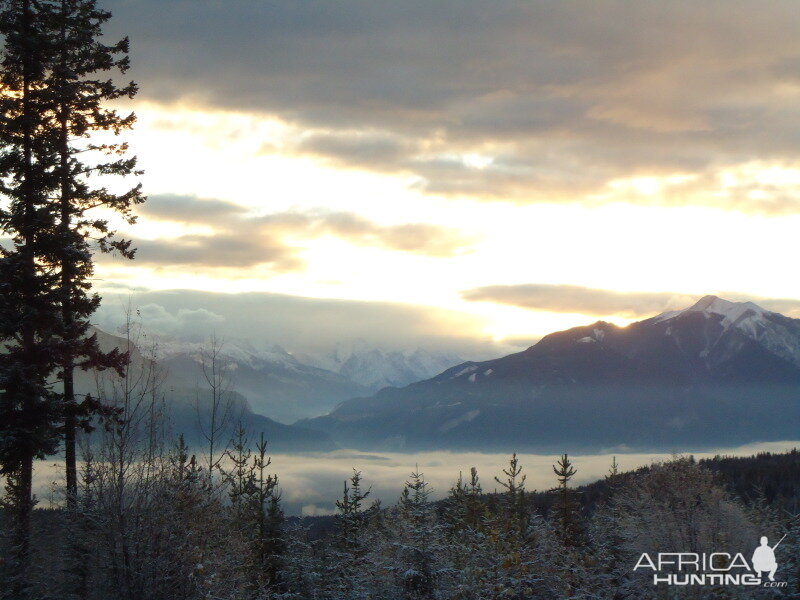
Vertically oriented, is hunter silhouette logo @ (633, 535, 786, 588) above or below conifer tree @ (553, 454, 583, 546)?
above

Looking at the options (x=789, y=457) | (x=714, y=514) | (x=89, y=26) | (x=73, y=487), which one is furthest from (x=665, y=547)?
(x=789, y=457)

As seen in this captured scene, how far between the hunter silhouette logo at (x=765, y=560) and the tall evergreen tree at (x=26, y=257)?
2258cm

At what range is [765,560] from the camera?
76.3ft

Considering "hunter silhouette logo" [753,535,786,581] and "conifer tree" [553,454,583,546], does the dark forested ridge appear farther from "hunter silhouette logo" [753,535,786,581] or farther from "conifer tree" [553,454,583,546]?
"conifer tree" [553,454,583,546]

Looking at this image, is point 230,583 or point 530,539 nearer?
point 230,583

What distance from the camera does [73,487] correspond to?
2561 centimetres

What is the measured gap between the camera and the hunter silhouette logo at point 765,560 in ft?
75.5

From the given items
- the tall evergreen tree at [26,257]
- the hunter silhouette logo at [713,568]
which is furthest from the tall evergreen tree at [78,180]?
the hunter silhouette logo at [713,568]

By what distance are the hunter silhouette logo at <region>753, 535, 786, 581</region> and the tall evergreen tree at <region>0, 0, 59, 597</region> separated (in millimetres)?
22575

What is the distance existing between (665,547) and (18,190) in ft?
82.3

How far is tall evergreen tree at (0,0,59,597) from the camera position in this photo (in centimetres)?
2602

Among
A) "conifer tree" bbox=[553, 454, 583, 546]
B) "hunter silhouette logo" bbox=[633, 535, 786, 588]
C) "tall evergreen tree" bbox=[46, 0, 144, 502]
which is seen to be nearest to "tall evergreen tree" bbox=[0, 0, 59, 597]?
"tall evergreen tree" bbox=[46, 0, 144, 502]

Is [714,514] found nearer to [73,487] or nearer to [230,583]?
[230,583]

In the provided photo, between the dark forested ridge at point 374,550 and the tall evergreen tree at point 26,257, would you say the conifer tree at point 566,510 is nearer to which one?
the dark forested ridge at point 374,550
